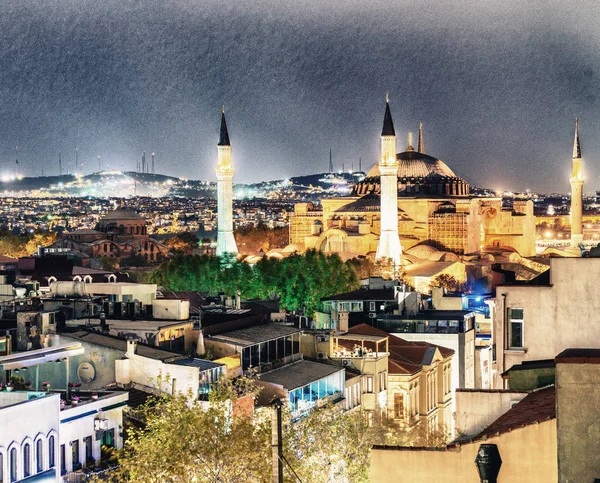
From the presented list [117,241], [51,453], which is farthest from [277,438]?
[117,241]

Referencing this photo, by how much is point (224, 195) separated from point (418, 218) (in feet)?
79.6

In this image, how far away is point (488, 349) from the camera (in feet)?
165

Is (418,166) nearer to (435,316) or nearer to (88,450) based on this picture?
(435,316)

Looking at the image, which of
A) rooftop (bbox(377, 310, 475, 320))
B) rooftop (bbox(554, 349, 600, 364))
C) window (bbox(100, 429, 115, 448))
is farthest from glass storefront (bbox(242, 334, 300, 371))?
rooftop (bbox(554, 349, 600, 364))

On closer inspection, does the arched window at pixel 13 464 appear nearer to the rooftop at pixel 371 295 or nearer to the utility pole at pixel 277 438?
the utility pole at pixel 277 438

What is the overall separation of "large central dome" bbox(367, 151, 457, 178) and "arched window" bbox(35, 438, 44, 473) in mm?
113510

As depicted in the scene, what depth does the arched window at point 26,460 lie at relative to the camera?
20531 millimetres

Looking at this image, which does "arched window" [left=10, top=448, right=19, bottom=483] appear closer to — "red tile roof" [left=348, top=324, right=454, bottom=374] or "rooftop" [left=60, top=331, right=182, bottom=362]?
"rooftop" [left=60, top=331, right=182, bottom=362]

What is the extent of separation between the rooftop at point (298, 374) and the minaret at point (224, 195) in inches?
2703

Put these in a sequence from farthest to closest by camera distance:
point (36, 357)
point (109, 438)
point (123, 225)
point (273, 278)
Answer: point (123, 225) < point (273, 278) < point (36, 357) < point (109, 438)

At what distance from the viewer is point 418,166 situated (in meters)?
135

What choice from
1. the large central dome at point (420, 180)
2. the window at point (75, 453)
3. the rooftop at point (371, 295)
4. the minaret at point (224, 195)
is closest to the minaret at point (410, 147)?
the large central dome at point (420, 180)

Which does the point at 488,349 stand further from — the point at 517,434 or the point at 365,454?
the point at 517,434

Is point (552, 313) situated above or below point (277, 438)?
above
